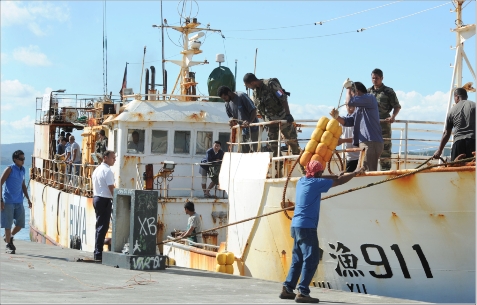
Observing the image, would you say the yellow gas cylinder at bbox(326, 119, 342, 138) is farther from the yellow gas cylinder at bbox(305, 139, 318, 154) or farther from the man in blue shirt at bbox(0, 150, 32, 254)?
the man in blue shirt at bbox(0, 150, 32, 254)

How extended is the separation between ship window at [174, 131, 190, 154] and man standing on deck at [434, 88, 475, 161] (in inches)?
392

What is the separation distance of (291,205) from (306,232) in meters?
3.11

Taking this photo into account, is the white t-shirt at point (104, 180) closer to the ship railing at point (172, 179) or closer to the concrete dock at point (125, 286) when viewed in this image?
the concrete dock at point (125, 286)

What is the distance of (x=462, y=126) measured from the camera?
9570 mm

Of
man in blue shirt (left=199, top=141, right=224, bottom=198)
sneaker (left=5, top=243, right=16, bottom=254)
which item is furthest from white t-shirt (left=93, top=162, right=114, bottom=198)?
man in blue shirt (left=199, top=141, right=224, bottom=198)

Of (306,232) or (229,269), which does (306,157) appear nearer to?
(306,232)

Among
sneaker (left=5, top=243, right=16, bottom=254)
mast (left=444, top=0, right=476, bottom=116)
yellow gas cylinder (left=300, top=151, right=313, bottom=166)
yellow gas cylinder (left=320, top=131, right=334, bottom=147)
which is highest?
mast (left=444, top=0, right=476, bottom=116)

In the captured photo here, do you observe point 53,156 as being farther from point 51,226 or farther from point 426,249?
point 426,249

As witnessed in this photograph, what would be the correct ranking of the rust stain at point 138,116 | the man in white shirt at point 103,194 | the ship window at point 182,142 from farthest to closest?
the ship window at point 182,142, the rust stain at point 138,116, the man in white shirt at point 103,194

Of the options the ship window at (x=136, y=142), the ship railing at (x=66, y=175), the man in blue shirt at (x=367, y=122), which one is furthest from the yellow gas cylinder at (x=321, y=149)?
the ship railing at (x=66, y=175)

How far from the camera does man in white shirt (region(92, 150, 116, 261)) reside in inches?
440

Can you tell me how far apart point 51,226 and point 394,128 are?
15092mm

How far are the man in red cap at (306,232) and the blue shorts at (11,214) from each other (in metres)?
5.61

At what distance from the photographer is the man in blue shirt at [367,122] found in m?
10.2
